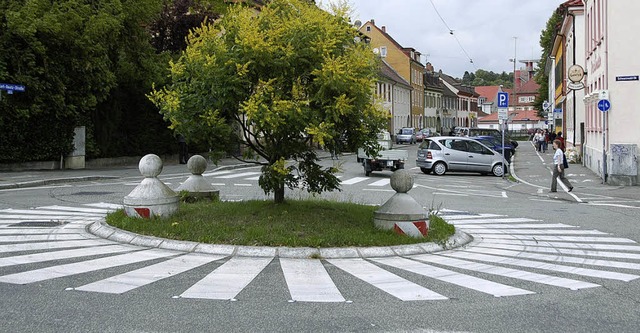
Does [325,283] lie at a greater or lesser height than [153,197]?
lesser

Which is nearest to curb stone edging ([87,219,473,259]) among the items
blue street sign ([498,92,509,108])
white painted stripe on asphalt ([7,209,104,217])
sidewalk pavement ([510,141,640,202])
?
white painted stripe on asphalt ([7,209,104,217])

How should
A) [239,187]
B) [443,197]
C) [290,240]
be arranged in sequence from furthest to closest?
[239,187] < [443,197] < [290,240]

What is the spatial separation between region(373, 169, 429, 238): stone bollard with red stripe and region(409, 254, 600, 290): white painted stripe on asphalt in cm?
75

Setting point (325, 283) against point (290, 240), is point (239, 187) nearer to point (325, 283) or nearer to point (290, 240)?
point (290, 240)

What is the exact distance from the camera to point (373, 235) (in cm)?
952

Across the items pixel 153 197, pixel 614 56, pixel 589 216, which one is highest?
pixel 614 56

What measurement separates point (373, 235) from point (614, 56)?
18.6 m

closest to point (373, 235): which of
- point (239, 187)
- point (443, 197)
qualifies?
point (443, 197)

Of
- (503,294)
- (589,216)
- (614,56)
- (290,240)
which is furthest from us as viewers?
(614,56)

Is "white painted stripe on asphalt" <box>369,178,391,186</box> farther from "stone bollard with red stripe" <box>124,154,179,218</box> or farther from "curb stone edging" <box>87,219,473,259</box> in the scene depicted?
"curb stone edging" <box>87,219,473,259</box>

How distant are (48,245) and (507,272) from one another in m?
6.57

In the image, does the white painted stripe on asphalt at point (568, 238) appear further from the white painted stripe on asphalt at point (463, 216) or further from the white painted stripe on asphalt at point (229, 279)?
the white painted stripe on asphalt at point (229, 279)

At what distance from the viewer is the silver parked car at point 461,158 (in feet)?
95.5

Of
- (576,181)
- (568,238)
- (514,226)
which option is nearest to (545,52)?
(576,181)
